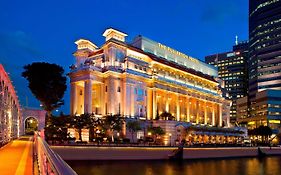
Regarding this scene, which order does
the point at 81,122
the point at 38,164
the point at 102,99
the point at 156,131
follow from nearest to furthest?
1. the point at 38,164
2. the point at 81,122
3. the point at 156,131
4. the point at 102,99

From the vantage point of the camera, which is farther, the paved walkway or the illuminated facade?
the illuminated facade

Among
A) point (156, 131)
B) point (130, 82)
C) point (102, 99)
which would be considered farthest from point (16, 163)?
point (102, 99)

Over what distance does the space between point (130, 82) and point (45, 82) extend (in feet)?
110

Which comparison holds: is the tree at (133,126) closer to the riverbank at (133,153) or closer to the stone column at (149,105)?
the stone column at (149,105)

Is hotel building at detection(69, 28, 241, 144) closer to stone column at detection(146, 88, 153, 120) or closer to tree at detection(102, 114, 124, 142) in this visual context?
stone column at detection(146, 88, 153, 120)

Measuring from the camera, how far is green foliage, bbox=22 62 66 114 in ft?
249

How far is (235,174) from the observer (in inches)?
2344

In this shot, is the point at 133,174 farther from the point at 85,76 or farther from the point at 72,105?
the point at 72,105

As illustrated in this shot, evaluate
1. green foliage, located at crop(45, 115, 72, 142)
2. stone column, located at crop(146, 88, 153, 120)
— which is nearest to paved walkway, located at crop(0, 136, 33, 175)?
green foliage, located at crop(45, 115, 72, 142)

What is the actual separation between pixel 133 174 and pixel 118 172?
2515 mm

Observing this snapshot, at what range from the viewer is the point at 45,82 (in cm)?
7625

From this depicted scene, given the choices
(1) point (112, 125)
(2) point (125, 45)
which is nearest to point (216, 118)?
(2) point (125, 45)

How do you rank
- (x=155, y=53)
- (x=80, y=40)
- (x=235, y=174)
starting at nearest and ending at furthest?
1. (x=235, y=174)
2. (x=80, y=40)
3. (x=155, y=53)

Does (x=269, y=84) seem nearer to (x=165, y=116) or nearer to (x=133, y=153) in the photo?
(x=165, y=116)
